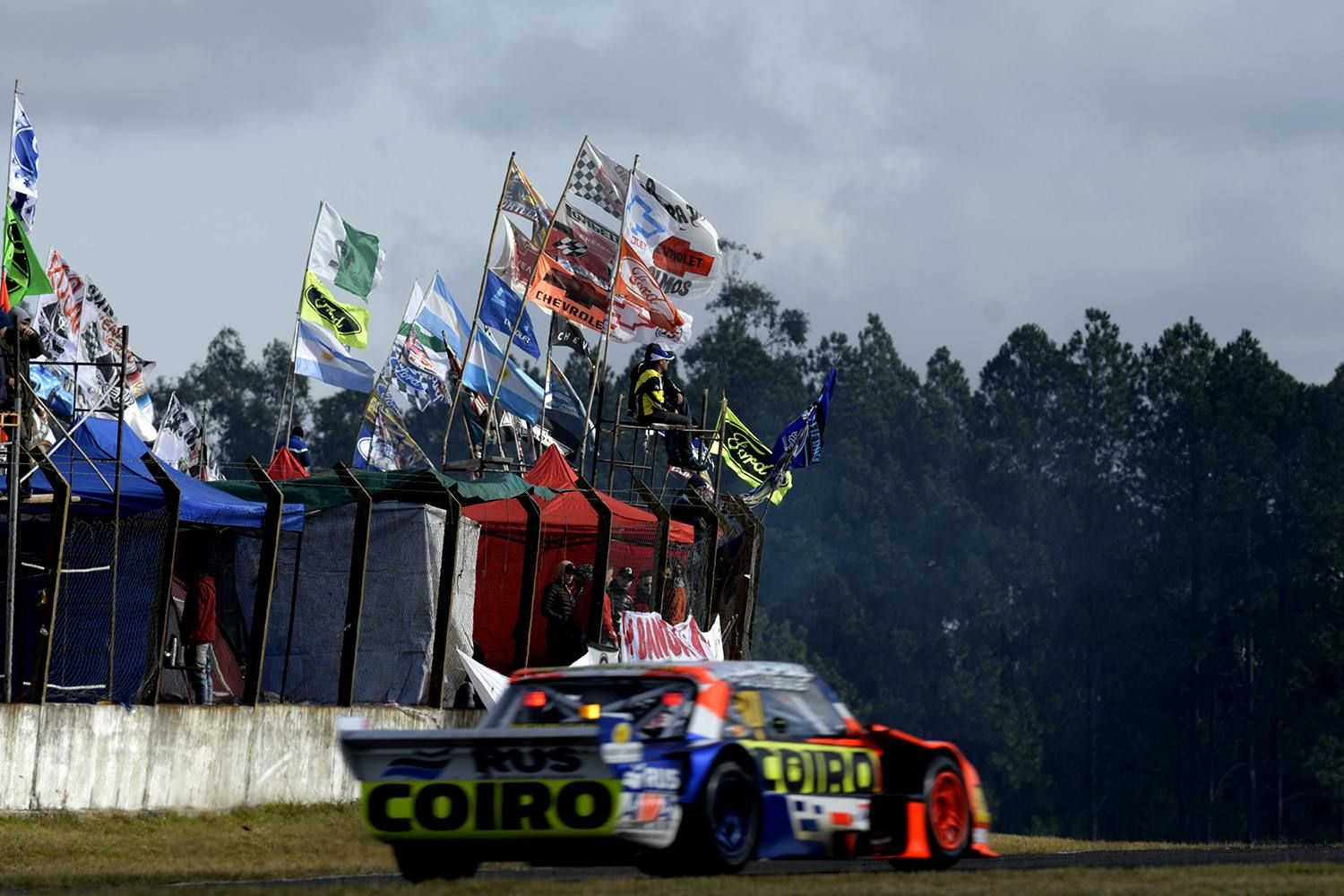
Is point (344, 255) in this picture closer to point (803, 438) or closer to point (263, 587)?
point (803, 438)

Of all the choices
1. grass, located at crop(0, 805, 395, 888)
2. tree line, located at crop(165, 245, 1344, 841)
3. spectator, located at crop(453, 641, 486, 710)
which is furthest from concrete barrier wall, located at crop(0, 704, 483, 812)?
tree line, located at crop(165, 245, 1344, 841)

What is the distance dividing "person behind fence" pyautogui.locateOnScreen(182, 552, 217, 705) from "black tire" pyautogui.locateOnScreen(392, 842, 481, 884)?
10.4 metres

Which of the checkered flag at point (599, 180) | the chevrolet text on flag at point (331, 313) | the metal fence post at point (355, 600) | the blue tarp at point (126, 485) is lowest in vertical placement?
the metal fence post at point (355, 600)

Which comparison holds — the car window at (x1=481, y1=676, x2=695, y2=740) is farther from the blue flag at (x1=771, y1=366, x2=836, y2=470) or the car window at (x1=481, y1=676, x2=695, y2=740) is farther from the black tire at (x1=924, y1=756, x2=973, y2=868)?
the blue flag at (x1=771, y1=366, x2=836, y2=470)

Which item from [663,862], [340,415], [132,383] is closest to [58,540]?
[663,862]

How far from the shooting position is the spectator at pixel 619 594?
2745cm

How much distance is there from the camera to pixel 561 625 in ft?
86.3

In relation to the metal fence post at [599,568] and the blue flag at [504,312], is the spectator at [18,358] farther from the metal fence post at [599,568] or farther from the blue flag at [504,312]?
the blue flag at [504,312]

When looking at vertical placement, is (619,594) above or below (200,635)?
above

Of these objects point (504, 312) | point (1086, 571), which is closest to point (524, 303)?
point (504, 312)

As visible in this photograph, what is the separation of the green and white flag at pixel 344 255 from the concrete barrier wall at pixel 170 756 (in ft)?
37.3

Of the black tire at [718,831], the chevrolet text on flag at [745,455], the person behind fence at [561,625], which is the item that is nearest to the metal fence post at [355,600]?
the person behind fence at [561,625]

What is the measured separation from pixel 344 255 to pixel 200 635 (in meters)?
11.5

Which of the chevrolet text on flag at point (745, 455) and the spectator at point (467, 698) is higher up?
Answer: the chevrolet text on flag at point (745, 455)
